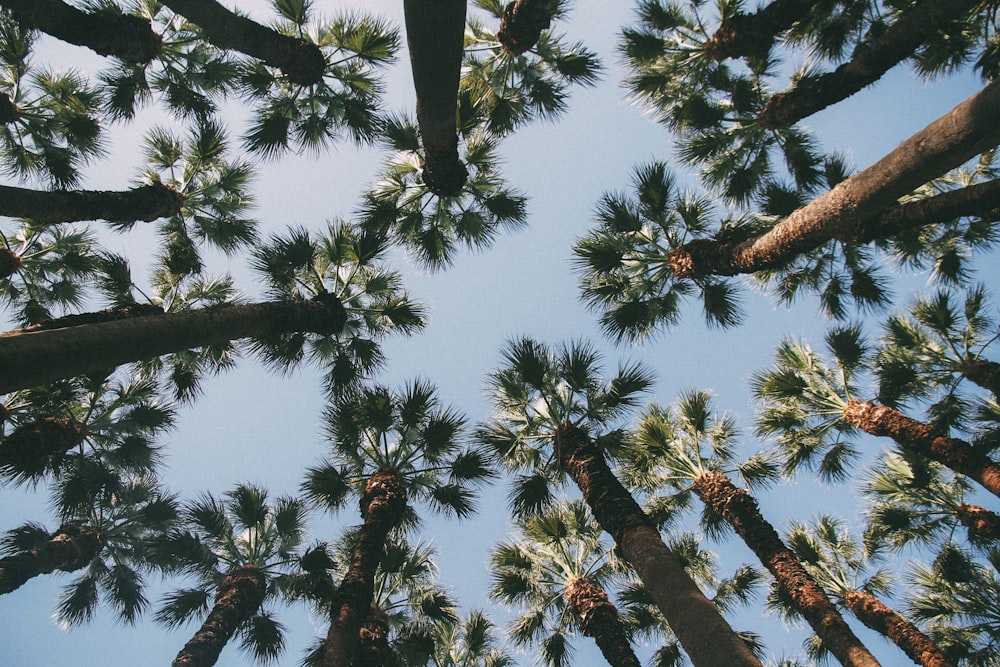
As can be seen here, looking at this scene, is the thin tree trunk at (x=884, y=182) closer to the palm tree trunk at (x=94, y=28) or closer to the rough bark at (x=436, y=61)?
the rough bark at (x=436, y=61)

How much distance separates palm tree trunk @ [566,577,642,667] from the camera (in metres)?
8.43

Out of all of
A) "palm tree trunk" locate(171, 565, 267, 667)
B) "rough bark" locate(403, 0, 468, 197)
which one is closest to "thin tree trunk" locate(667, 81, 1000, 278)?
"rough bark" locate(403, 0, 468, 197)

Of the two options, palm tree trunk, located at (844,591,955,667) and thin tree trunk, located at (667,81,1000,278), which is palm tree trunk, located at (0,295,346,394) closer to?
thin tree trunk, located at (667,81,1000,278)

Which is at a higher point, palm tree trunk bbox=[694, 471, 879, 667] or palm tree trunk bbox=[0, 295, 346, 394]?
palm tree trunk bbox=[0, 295, 346, 394]

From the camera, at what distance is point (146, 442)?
13.0 meters

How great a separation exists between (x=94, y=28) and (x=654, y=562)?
37.2ft

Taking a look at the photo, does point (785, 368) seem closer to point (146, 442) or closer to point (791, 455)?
point (791, 455)

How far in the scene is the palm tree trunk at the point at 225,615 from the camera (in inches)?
364

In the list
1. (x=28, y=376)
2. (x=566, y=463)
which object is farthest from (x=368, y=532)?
(x=28, y=376)

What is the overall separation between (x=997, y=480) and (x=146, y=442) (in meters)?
17.4

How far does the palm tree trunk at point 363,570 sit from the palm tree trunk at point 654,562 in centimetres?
311

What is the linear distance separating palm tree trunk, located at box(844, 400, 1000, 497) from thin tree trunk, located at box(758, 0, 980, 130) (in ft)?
20.7

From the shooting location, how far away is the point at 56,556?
37.6ft

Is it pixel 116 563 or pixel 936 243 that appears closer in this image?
pixel 936 243
